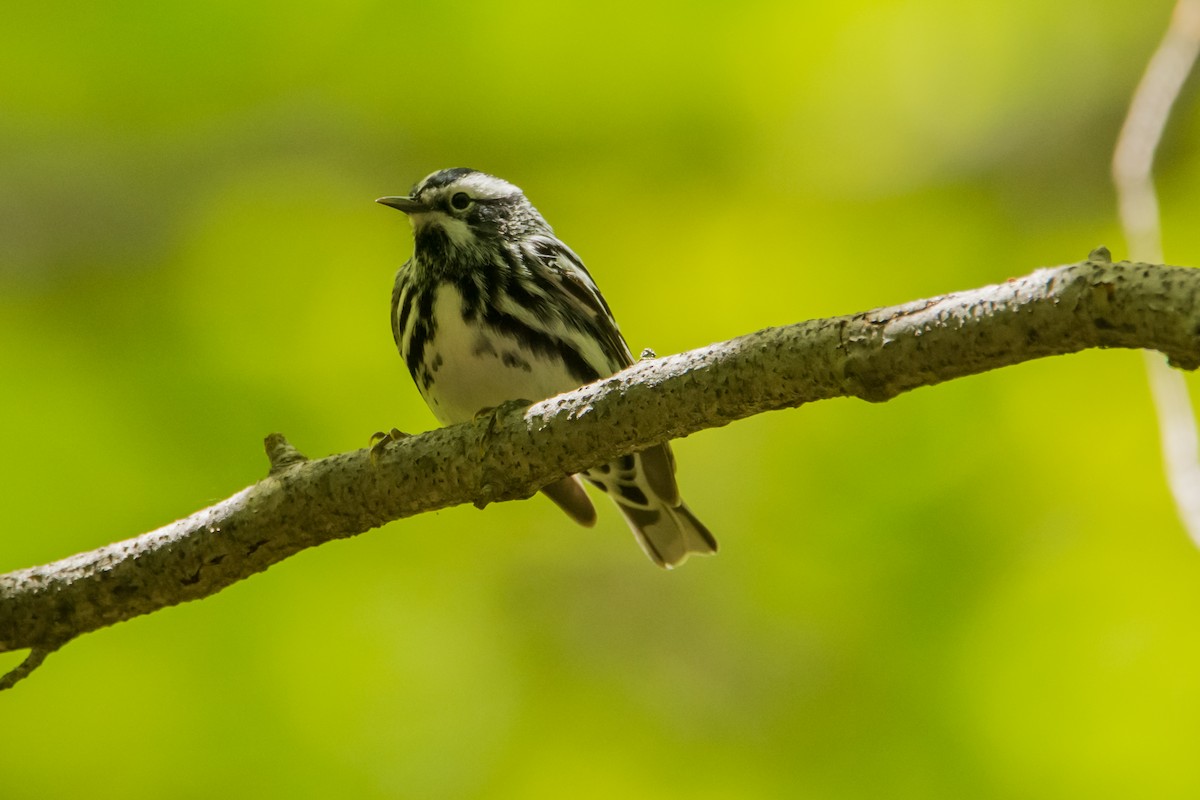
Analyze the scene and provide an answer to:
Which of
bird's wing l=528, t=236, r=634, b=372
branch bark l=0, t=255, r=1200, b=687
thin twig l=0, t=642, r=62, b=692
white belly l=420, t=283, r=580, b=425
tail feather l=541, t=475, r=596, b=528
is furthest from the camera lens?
tail feather l=541, t=475, r=596, b=528

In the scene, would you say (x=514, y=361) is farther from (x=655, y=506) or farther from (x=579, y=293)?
(x=655, y=506)

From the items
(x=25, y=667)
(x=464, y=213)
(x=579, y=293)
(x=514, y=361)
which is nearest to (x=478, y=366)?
(x=514, y=361)

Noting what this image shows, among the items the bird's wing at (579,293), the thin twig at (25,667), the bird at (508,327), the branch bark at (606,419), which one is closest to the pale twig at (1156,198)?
the bird at (508,327)

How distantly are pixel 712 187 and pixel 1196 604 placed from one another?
239 cm

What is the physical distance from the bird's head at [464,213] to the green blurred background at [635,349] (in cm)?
95

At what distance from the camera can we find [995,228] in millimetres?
5020

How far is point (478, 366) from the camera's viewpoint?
3.70 m

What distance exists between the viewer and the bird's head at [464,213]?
4008 mm

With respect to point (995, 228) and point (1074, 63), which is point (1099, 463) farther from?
point (1074, 63)

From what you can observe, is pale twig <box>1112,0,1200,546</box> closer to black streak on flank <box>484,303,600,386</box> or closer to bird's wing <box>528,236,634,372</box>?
bird's wing <box>528,236,634,372</box>

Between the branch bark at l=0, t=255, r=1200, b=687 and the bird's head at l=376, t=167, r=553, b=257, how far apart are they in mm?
1059

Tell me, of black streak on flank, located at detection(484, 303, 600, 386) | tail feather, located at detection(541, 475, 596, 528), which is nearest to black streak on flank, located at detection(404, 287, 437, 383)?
black streak on flank, located at detection(484, 303, 600, 386)

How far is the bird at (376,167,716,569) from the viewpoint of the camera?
3.72 m

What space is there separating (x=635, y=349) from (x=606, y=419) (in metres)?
2.27
